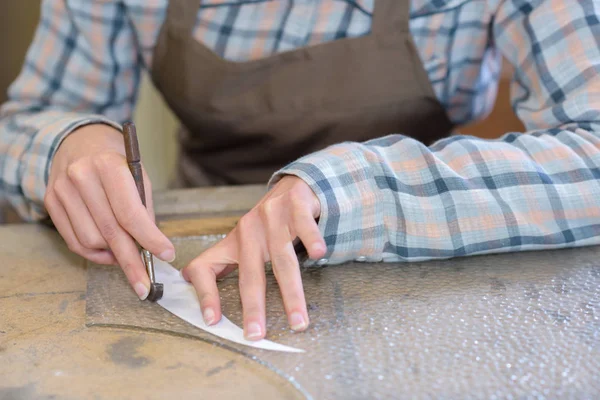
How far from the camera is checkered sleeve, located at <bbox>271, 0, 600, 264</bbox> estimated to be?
0.67 meters

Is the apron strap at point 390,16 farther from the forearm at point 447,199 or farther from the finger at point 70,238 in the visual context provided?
the finger at point 70,238

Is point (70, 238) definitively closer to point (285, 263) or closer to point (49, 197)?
point (49, 197)

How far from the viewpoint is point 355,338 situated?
56 centimetres

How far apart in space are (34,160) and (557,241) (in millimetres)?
678

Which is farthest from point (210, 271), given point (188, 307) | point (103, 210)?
point (103, 210)

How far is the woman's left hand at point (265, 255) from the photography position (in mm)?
597

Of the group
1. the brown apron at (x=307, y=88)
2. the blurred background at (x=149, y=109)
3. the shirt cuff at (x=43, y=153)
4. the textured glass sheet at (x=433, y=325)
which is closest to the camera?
the textured glass sheet at (x=433, y=325)

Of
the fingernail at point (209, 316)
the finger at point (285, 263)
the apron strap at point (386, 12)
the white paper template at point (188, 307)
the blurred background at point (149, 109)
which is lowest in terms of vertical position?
the blurred background at point (149, 109)

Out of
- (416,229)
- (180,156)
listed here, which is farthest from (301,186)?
(180,156)

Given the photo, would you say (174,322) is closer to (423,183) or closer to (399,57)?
(423,183)

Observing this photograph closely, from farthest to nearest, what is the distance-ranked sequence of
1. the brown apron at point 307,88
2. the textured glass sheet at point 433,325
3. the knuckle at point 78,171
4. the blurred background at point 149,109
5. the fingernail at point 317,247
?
the blurred background at point 149,109, the brown apron at point 307,88, the knuckle at point 78,171, the fingernail at point 317,247, the textured glass sheet at point 433,325

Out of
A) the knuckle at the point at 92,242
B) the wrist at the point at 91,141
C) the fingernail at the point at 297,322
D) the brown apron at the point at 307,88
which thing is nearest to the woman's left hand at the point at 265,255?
the fingernail at the point at 297,322

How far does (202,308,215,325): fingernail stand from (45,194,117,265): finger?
19cm

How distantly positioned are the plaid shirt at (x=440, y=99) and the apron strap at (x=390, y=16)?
0.01 metres
